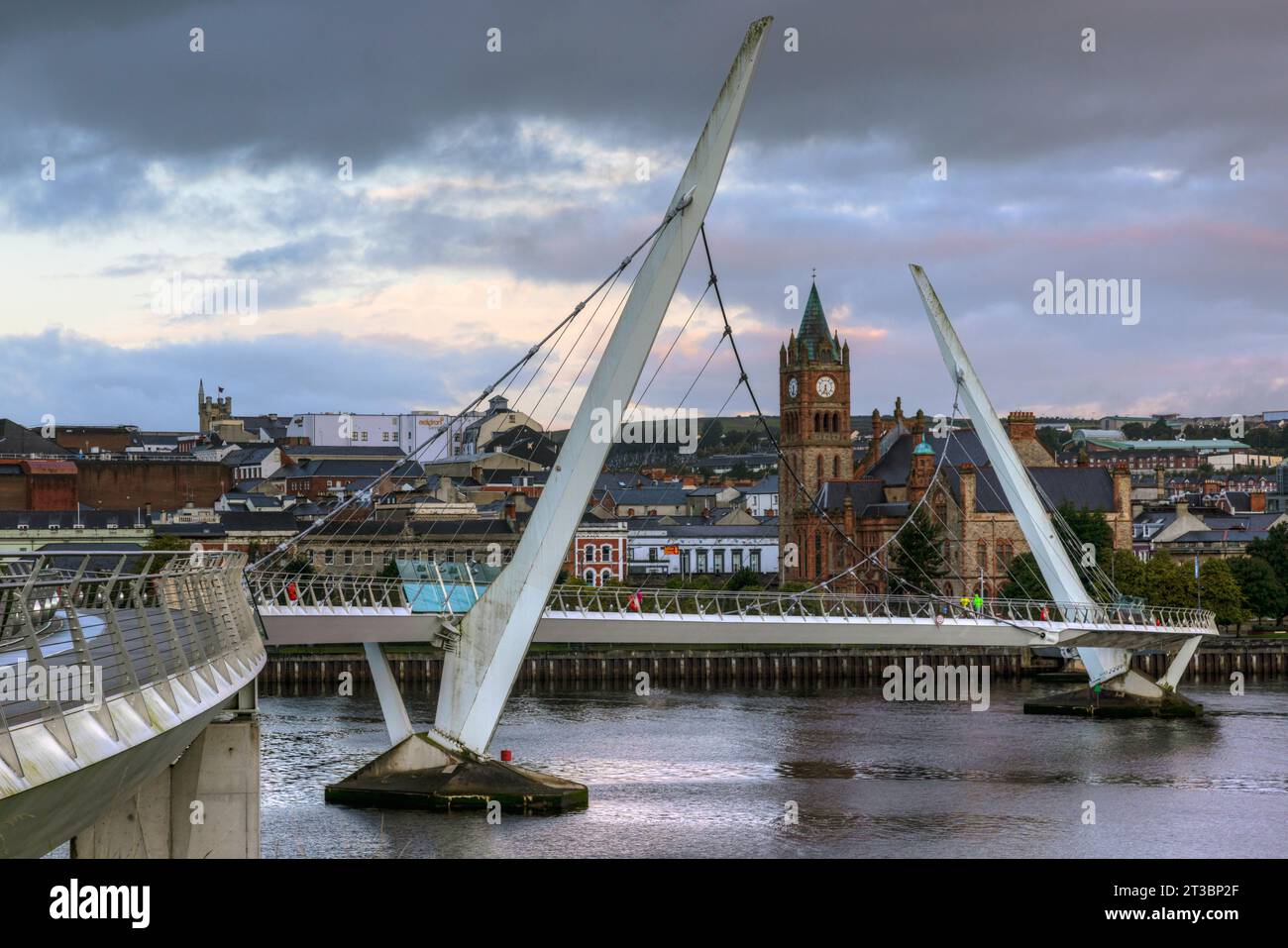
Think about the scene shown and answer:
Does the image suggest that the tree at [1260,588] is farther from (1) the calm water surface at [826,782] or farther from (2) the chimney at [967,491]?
(1) the calm water surface at [826,782]

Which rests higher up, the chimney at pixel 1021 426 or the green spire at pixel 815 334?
the green spire at pixel 815 334

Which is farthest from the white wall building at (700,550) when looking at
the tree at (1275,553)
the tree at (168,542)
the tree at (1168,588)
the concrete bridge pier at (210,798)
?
the concrete bridge pier at (210,798)

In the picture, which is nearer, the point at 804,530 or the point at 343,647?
the point at 343,647

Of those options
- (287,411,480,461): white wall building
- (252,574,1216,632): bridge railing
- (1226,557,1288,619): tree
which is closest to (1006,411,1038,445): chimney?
(1226,557,1288,619): tree
